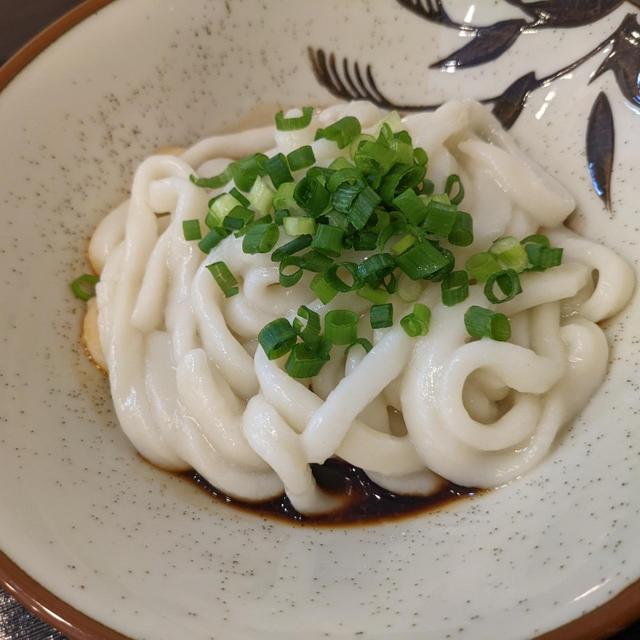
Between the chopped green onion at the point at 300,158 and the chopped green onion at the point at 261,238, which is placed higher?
the chopped green onion at the point at 300,158

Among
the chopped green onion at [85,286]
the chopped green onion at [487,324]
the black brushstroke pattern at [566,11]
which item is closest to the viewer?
the chopped green onion at [487,324]

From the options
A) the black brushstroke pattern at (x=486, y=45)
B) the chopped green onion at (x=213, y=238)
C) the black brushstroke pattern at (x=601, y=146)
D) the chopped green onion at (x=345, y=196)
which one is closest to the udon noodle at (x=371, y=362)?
the chopped green onion at (x=213, y=238)

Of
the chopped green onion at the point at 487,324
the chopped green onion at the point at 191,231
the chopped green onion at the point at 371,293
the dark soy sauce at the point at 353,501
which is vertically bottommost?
the dark soy sauce at the point at 353,501

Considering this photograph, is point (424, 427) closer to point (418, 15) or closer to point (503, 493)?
point (503, 493)

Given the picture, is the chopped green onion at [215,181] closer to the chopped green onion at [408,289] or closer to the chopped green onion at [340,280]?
the chopped green onion at [340,280]

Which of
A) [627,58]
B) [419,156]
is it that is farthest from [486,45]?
[419,156]

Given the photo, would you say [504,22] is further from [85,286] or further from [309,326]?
[85,286]

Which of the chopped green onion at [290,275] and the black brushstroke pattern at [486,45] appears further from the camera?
the black brushstroke pattern at [486,45]
